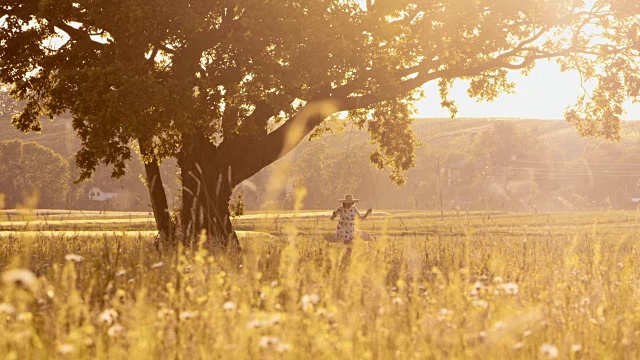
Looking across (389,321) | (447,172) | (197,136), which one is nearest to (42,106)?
(197,136)

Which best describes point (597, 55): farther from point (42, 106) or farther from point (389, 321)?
point (389, 321)

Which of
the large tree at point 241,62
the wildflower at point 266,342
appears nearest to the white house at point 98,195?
the large tree at point 241,62

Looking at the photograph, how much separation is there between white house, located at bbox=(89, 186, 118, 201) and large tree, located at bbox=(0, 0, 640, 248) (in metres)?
130

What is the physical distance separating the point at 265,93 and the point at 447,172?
455 ft

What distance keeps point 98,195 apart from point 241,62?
13976 cm

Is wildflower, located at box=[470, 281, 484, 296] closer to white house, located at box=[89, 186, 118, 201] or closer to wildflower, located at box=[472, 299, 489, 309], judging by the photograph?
wildflower, located at box=[472, 299, 489, 309]

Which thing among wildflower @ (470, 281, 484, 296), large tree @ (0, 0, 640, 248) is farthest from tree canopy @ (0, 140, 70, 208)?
wildflower @ (470, 281, 484, 296)

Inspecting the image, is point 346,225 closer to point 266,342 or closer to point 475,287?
point 475,287

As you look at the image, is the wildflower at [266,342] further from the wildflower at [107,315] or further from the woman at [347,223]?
the woman at [347,223]

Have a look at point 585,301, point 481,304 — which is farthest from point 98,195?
point 481,304

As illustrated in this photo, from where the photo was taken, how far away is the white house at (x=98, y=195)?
15050cm

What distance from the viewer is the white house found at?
15050 cm

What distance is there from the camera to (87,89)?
17.9 metres

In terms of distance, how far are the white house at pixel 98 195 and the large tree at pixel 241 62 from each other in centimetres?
13017
